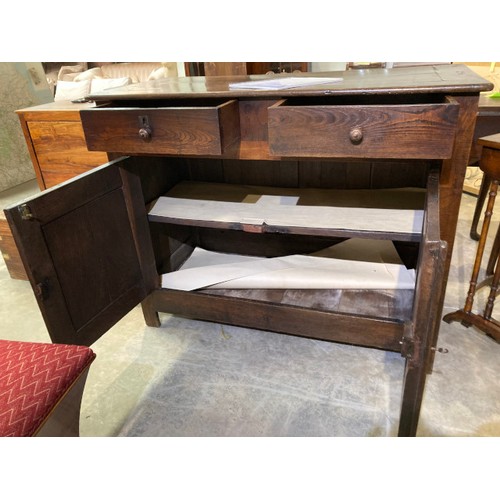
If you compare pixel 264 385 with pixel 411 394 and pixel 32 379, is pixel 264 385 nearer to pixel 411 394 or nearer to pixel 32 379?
pixel 411 394

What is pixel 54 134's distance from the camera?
219 cm

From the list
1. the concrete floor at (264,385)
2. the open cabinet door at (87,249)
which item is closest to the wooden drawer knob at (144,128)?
the open cabinet door at (87,249)

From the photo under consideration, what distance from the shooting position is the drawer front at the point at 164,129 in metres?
1.00

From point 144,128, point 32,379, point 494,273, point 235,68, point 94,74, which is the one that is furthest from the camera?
point 235,68

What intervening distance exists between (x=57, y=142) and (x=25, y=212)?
1505 mm

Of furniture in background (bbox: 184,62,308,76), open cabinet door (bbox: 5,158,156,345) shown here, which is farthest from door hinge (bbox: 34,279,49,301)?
furniture in background (bbox: 184,62,308,76)

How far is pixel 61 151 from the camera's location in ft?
7.32

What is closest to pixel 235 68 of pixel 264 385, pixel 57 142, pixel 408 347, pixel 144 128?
pixel 57 142

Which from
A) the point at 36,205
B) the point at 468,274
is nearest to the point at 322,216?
the point at 36,205

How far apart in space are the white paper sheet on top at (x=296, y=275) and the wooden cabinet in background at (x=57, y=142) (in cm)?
99

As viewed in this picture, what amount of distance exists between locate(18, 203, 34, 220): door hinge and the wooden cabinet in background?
4.28 feet

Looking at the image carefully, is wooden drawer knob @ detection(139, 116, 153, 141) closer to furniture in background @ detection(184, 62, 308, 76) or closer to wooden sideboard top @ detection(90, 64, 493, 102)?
wooden sideboard top @ detection(90, 64, 493, 102)

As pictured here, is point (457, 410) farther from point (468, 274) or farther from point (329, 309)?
point (468, 274)

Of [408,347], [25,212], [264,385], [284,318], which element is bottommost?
[264,385]
